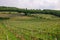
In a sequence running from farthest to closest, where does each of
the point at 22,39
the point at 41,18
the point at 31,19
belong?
1. the point at 41,18
2. the point at 31,19
3. the point at 22,39

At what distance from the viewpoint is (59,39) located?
35000mm

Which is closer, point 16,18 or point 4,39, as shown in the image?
point 4,39

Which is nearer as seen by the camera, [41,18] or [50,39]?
[50,39]

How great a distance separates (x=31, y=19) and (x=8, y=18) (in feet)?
27.2

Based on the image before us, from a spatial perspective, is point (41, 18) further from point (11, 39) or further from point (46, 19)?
point (11, 39)

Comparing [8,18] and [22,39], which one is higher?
[22,39]

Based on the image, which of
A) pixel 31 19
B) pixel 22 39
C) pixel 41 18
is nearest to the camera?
pixel 22 39

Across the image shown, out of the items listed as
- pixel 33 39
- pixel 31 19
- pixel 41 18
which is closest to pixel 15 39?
pixel 33 39

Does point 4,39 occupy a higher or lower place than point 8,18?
higher

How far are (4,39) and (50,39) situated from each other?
716 cm

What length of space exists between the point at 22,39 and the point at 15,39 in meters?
1.09

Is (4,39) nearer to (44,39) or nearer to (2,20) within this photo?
(44,39)

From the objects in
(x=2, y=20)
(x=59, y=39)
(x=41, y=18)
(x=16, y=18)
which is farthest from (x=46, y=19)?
(x=59, y=39)

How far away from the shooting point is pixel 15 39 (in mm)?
34000
